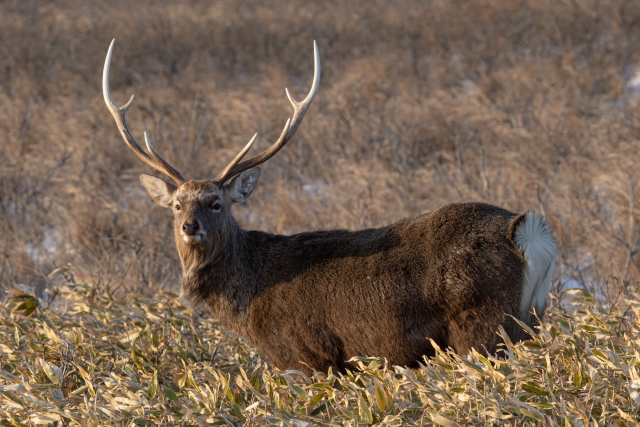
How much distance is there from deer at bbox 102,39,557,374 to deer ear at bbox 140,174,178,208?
1 cm

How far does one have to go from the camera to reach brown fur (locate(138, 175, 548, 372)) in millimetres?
4887

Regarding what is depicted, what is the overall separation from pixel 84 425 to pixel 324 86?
10460 millimetres

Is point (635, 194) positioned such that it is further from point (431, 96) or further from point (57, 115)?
point (57, 115)

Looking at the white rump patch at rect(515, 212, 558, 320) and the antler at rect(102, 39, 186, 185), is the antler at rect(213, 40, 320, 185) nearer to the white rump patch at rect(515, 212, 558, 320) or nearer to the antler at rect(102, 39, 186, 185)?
the antler at rect(102, 39, 186, 185)

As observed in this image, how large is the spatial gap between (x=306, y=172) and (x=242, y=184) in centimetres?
512

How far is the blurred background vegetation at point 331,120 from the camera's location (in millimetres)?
8922

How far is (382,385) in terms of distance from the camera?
13.6ft

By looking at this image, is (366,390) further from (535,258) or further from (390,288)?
(535,258)

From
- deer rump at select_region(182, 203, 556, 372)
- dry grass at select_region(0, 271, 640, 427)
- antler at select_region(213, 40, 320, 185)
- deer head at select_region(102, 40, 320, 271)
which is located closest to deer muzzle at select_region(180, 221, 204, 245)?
deer head at select_region(102, 40, 320, 271)

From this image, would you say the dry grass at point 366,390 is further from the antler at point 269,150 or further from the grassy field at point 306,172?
the antler at point 269,150

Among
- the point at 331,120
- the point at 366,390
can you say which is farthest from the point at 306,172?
the point at 366,390

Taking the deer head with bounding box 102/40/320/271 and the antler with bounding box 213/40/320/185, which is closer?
the deer head with bounding box 102/40/320/271

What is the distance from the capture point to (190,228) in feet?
17.3

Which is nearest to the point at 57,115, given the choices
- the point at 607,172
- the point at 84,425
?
the point at 607,172
